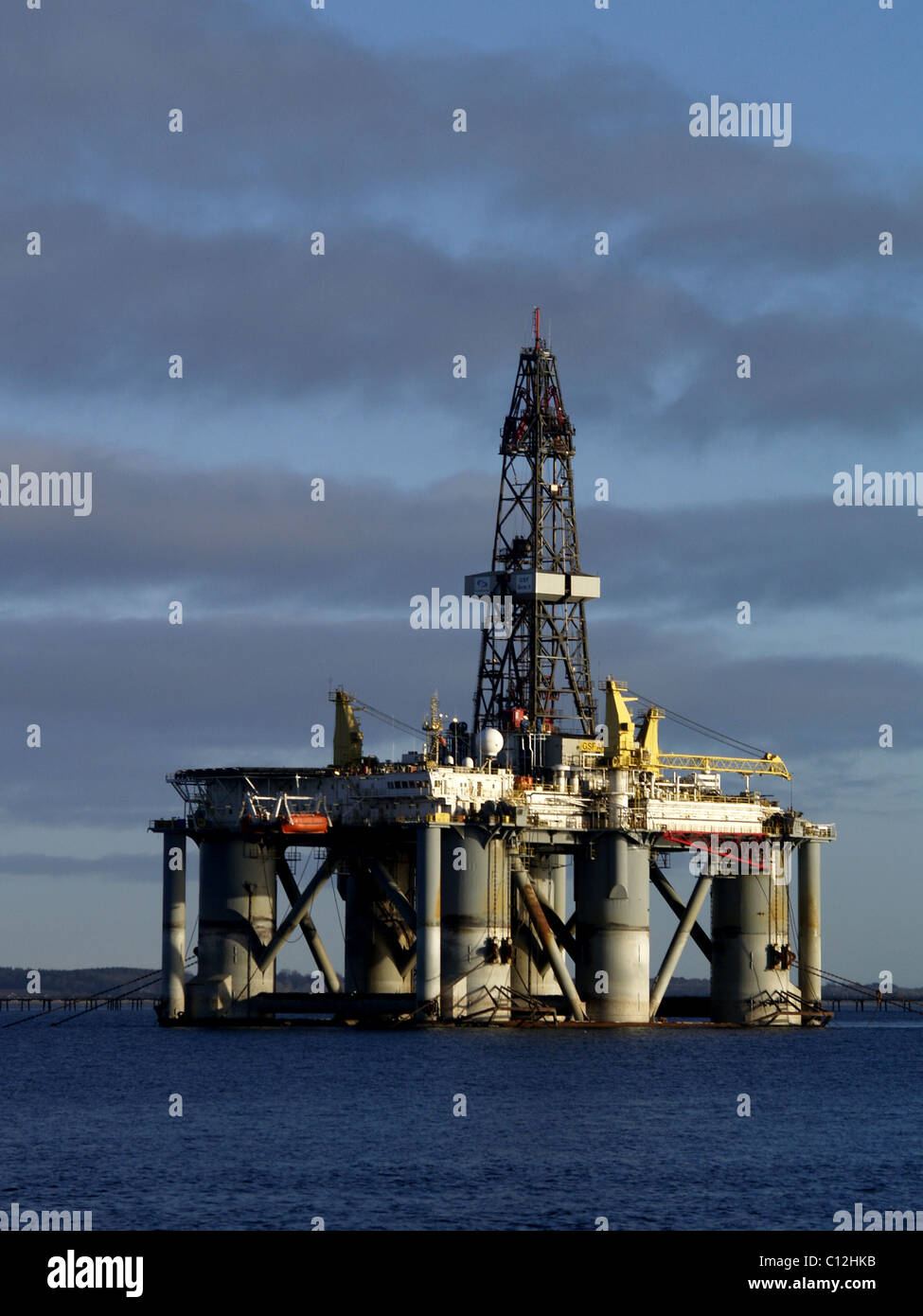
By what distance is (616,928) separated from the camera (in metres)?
109

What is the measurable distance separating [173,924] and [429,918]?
17.1 meters

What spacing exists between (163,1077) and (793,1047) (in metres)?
36.3

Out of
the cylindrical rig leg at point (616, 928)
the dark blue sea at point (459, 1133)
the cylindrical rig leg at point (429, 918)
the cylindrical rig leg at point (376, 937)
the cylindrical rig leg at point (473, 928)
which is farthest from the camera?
the cylindrical rig leg at point (376, 937)

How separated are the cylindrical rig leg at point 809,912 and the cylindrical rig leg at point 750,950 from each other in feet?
4.40

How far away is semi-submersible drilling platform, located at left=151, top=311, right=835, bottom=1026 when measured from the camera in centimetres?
10556

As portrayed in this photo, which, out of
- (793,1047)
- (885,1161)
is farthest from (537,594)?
(885,1161)

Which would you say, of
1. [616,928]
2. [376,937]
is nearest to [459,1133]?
[616,928]

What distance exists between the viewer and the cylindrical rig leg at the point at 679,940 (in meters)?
118

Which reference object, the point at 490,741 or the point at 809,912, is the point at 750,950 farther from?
the point at 490,741

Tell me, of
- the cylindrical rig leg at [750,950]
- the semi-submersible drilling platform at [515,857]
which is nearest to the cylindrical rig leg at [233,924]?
the semi-submersible drilling platform at [515,857]

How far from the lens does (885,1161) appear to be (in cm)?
6425

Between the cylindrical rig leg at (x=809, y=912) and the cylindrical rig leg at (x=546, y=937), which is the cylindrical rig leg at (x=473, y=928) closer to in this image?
the cylindrical rig leg at (x=546, y=937)

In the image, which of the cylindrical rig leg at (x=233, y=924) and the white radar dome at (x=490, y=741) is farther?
the cylindrical rig leg at (x=233, y=924)

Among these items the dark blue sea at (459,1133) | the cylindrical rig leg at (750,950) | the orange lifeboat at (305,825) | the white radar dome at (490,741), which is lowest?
the dark blue sea at (459,1133)
